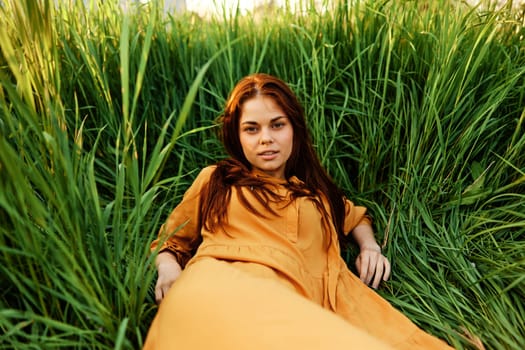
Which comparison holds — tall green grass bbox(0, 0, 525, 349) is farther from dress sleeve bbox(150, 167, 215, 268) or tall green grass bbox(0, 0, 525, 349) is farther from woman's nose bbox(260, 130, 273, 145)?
woman's nose bbox(260, 130, 273, 145)

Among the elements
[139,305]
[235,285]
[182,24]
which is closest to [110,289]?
[139,305]

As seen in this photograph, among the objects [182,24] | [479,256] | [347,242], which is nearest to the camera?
[479,256]

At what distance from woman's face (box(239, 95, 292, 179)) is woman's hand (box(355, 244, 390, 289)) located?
1.30 feet

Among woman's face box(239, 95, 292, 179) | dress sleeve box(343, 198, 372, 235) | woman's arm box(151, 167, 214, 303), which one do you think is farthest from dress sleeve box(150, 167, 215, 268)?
Answer: dress sleeve box(343, 198, 372, 235)

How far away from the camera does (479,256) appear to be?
4.81 feet

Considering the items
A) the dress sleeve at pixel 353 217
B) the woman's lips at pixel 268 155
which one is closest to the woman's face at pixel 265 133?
the woman's lips at pixel 268 155

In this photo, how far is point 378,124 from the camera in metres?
1.74

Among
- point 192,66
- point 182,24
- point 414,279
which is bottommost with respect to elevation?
point 414,279

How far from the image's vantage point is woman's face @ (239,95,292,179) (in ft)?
4.38

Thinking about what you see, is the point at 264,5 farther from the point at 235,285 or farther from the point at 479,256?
the point at 235,285

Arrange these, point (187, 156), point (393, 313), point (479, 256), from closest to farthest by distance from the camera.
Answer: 1. point (393, 313)
2. point (479, 256)
3. point (187, 156)

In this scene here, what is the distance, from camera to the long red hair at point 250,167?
1.34m

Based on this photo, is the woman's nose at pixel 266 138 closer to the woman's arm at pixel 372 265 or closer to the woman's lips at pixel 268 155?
the woman's lips at pixel 268 155

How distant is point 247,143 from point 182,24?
108 centimetres
